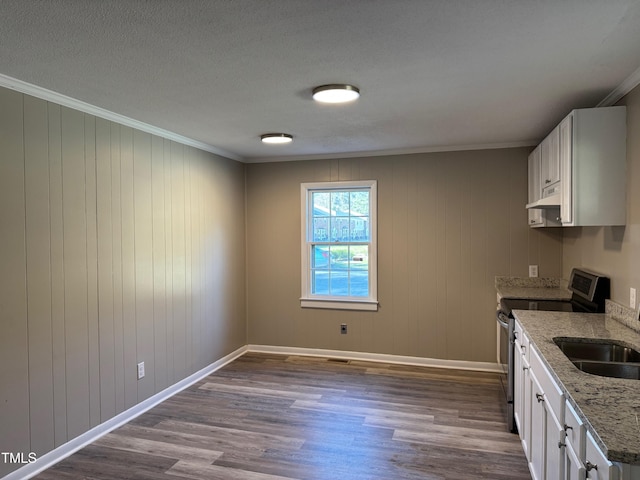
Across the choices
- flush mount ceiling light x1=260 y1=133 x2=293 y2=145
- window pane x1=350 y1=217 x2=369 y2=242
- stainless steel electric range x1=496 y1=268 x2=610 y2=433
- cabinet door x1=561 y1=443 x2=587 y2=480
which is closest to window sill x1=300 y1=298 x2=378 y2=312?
window pane x1=350 y1=217 x2=369 y2=242

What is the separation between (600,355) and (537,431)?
0.50 metres

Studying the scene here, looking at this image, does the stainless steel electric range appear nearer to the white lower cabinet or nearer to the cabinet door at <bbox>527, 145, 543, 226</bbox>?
the white lower cabinet

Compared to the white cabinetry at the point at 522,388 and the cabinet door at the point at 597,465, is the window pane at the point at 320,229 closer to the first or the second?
the white cabinetry at the point at 522,388

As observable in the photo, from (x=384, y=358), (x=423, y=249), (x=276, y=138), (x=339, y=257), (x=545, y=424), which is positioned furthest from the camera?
(x=339, y=257)

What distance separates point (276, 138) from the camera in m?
3.82

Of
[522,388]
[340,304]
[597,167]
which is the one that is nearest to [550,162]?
[597,167]

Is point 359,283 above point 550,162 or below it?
below

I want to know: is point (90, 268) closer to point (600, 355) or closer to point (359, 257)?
point (359, 257)

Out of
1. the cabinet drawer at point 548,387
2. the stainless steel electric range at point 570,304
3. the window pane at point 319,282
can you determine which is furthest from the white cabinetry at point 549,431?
the window pane at point 319,282

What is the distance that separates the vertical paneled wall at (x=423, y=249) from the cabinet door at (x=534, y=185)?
268 mm

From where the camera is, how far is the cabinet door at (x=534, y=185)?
364 cm

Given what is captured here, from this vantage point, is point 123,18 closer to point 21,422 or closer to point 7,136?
point 7,136

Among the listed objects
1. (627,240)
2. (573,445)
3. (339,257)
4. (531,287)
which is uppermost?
(627,240)

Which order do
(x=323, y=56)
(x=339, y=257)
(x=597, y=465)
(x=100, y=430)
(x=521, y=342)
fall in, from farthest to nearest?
(x=339, y=257) → (x=100, y=430) → (x=521, y=342) → (x=323, y=56) → (x=597, y=465)
